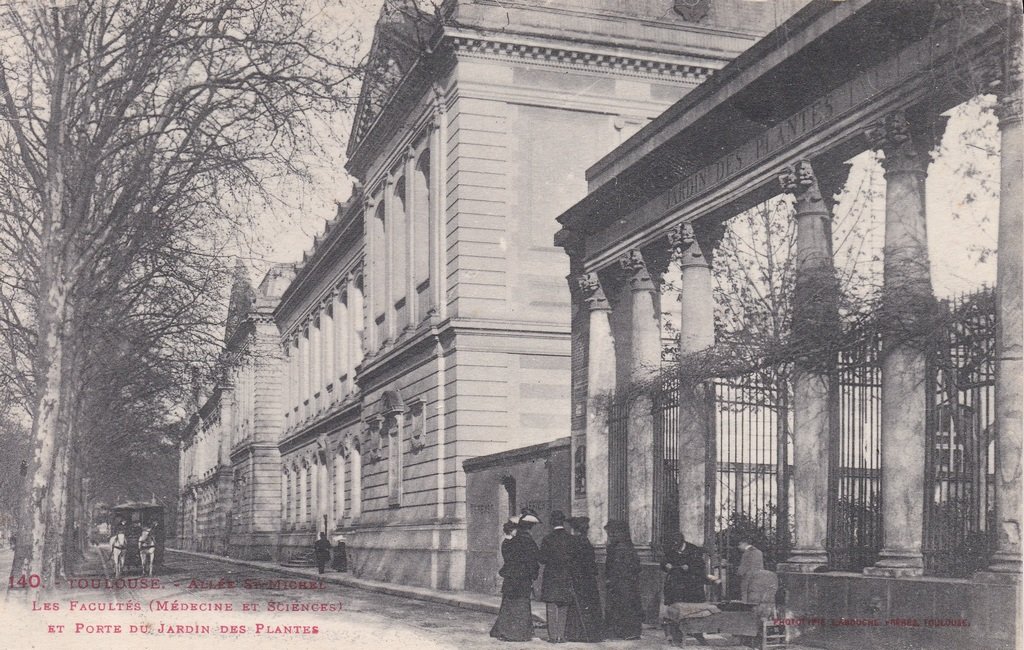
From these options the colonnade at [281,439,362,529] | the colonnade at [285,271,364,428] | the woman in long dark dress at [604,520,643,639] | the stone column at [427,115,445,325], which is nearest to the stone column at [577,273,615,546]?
the woman in long dark dress at [604,520,643,639]

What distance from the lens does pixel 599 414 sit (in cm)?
1836

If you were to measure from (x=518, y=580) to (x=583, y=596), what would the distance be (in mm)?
795

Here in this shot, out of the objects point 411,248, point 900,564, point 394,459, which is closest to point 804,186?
point 900,564

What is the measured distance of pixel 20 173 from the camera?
71.2 ft

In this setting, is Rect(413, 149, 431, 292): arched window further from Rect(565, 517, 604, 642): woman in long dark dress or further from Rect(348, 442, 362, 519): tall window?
Rect(565, 517, 604, 642): woman in long dark dress

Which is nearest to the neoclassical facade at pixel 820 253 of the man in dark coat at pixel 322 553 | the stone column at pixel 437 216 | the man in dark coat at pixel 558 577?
the man in dark coat at pixel 558 577

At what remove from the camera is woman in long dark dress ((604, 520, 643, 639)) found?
1425cm

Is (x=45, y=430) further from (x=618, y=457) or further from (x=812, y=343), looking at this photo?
(x=812, y=343)

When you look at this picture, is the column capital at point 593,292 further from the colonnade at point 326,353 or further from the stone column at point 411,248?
the colonnade at point 326,353

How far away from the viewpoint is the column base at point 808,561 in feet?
42.1

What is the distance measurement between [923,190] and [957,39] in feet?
6.01

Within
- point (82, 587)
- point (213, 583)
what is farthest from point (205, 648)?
point (213, 583)

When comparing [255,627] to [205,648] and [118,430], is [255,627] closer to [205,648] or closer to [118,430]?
[205,648]

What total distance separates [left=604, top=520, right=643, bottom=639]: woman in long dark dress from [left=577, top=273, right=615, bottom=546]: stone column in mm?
3860
